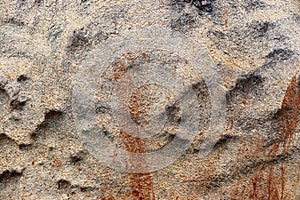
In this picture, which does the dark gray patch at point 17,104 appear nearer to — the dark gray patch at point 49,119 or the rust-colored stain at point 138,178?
the dark gray patch at point 49,119

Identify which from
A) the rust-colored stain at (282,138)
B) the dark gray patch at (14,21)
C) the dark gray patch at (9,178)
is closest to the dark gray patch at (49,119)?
the dark gray patch at (9,178)

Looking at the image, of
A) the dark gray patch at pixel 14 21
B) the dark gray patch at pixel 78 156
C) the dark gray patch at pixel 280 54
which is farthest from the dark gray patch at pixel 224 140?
the dark gray patch at pixel 14 21

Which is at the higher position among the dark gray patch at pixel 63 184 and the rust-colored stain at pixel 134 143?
the rust-colored stain at pixel 134 143

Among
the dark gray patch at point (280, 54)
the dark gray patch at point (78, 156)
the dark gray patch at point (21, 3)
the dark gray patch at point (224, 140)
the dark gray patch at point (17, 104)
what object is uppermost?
the dark gray patch at point (21, 3)

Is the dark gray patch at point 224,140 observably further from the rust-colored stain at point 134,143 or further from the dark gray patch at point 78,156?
the dark gray patch at point 78,156

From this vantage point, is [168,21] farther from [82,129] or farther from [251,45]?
[82,129]

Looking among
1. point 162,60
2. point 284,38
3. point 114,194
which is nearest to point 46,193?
point 114,194

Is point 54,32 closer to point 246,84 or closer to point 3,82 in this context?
point 3,82
